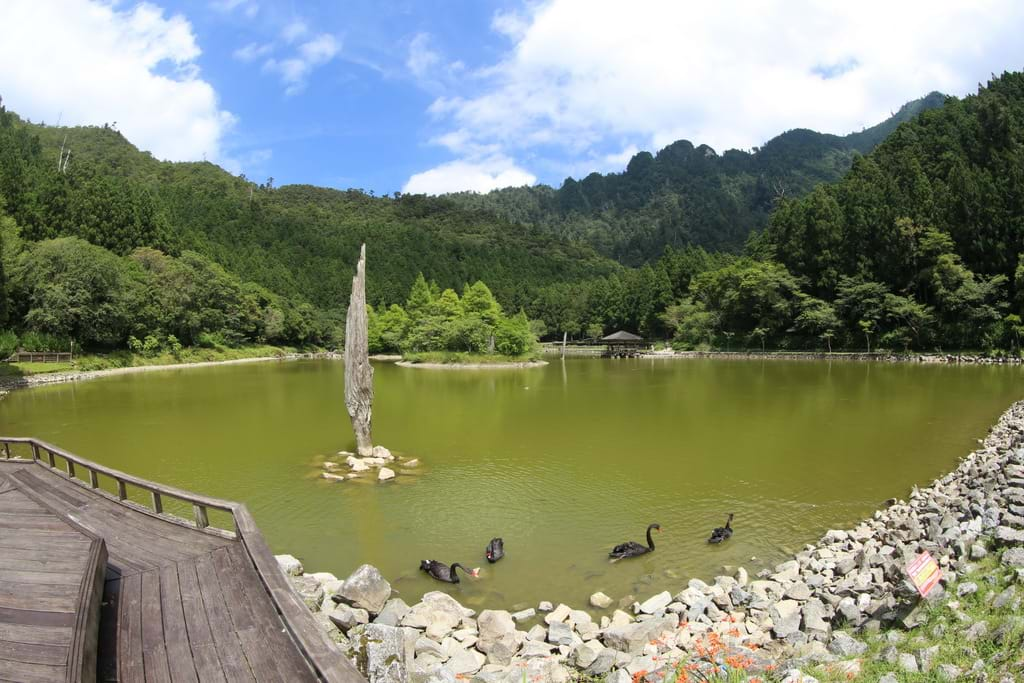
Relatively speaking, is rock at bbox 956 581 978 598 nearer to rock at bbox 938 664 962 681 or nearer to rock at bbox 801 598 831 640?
rock at bbox 801 598 831 640

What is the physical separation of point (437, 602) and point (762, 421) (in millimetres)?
16091

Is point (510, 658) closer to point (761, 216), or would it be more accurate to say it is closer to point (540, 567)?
point (540, 567)

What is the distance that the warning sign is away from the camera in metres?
4.81

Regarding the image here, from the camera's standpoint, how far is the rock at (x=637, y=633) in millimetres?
5758

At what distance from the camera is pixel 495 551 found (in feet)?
28.2

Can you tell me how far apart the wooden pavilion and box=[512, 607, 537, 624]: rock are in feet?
186

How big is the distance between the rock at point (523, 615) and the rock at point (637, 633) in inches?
44.2

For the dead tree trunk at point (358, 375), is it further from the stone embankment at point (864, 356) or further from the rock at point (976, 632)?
the stone embankment at point (864, 356)

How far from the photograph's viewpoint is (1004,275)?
3938 cm

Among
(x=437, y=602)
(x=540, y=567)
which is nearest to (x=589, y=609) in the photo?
(x=540, y=567)

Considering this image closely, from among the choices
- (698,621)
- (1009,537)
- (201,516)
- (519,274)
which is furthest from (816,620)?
(519,274)

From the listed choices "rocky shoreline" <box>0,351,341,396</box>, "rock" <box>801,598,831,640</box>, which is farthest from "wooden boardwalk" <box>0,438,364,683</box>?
"rocky shoreline" <box>0,351,341,396</box>

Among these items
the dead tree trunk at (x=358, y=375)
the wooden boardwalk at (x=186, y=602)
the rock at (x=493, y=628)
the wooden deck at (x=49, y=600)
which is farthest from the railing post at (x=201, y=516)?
the dead tree trunk at (x=358, y=375)

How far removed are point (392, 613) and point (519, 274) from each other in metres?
104
